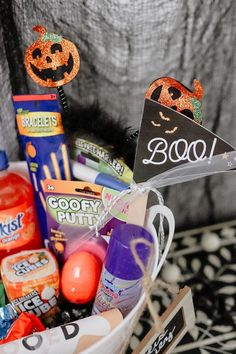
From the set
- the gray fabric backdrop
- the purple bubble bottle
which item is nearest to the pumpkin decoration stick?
the gray fabric backdrop

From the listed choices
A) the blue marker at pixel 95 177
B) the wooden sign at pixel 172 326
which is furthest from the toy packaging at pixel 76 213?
the wooden sign at pixel 172 326

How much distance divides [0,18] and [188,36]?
0.32 meters

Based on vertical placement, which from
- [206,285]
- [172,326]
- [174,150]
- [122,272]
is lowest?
[206,285]

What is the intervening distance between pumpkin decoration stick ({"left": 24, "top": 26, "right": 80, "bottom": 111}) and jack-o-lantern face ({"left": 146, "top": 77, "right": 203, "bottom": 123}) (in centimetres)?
13

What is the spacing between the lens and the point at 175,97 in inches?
28.9

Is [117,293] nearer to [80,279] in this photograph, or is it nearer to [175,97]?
[80,279]

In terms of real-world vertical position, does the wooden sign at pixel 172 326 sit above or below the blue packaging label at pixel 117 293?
below

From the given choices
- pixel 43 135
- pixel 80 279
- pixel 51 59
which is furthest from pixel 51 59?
pixel 80 279

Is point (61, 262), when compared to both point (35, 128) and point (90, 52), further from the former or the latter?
point (90, 52)

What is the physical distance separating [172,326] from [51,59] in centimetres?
43

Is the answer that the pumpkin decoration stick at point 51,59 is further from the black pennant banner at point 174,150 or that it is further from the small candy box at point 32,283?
the small candy box at point 32,283

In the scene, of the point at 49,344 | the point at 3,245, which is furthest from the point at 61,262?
the point at 49,344

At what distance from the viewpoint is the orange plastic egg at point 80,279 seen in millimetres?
Answer: 778

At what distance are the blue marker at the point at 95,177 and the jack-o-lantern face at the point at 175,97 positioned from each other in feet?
0.48
